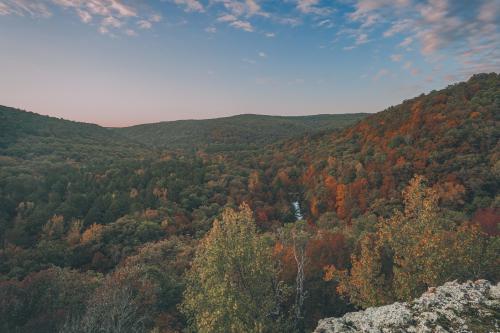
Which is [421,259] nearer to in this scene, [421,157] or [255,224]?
[255,224]

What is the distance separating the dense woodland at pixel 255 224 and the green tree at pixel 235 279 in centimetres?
11

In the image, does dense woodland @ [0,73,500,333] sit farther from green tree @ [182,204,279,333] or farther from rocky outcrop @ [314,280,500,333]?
rocky outcrop @ [314,280,500,333]

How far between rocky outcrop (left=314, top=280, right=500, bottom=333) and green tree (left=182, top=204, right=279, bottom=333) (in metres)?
6.96

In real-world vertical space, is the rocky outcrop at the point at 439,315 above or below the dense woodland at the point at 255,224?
above

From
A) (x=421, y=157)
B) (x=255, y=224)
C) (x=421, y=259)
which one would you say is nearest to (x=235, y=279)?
(x=255, y=224)

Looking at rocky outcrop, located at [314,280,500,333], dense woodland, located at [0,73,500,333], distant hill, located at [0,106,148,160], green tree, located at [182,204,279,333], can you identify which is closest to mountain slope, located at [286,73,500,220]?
dense woodland, located at [0,73,500,333]

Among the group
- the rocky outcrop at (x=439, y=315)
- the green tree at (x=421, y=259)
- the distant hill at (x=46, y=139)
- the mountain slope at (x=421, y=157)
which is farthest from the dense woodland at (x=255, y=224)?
the rocky outcrop at (x=439, y=315)

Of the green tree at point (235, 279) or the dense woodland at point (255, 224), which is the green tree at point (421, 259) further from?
the green tree at point (235, 279)

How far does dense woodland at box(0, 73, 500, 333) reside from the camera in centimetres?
1783

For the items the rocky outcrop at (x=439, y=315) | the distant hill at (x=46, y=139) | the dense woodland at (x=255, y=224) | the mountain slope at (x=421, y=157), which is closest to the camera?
the rocky outcrop at (x=439, y=315)

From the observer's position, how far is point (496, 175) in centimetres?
5134

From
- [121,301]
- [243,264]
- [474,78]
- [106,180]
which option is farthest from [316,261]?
[474,78]

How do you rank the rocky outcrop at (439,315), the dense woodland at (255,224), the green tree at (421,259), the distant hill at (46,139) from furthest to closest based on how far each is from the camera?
the distant hill at (46,139) < the dense woodland at (255,224) < the green tree at (421,259) < the rocky outcrop at (439,315)

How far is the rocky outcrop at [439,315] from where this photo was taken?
26.5 ft
